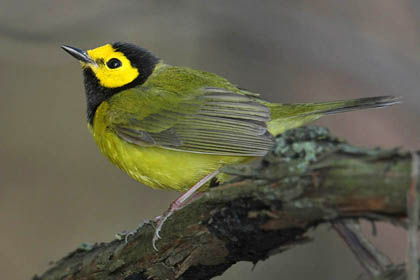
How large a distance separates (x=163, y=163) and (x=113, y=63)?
0.99 m

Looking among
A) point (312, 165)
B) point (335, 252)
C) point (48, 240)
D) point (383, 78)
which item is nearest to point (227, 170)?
point (312, 165)

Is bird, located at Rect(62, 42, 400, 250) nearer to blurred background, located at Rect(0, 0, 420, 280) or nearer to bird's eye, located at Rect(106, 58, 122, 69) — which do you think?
bird's eye, located at Rect(106, 58, 122, 69)

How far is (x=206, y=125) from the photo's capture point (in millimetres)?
3850

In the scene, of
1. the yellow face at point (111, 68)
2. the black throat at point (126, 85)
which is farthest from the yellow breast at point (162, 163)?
the yellow face at point (111, 68)

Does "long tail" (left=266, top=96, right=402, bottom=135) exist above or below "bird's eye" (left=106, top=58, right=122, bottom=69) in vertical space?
below

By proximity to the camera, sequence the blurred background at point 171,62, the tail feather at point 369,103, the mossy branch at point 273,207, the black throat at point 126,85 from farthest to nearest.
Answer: the blurred background at point 171,62 → the black throat at point 126,85 → the tail feather at point 369,103 → the mossy branch at point 273,207

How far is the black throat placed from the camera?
4.33 metres

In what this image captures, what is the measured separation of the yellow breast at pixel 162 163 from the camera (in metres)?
3.70

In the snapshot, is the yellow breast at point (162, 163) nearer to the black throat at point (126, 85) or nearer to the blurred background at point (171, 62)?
the black throat at point (126, 85)

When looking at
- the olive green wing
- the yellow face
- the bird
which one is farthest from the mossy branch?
the yellow face

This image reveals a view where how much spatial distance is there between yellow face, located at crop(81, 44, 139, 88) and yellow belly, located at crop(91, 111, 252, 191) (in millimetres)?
584

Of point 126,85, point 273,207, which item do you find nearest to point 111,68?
point 126,85

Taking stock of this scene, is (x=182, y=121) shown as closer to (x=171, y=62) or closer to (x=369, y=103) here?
(x=369, y=103)

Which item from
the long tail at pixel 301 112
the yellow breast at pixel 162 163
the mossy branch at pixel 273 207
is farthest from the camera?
the yellow breast at pixel 162 163
